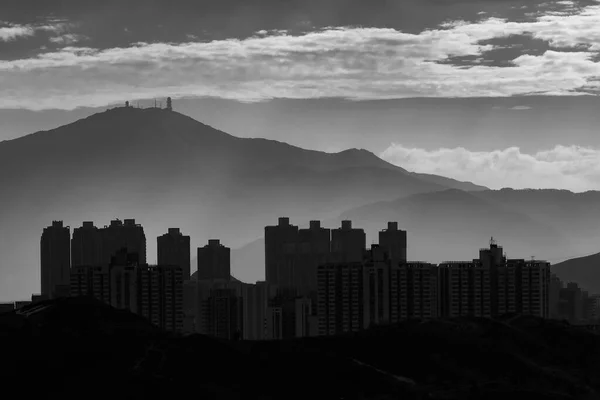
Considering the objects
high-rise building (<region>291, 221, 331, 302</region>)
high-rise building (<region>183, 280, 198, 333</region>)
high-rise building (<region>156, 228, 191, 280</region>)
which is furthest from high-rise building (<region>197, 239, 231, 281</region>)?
high-rise building (<region>183, 280, 198, 333</region>)

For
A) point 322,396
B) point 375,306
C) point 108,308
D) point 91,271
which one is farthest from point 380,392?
point 91,271

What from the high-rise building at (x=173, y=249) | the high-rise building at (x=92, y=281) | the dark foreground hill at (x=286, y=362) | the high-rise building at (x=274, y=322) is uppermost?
the high-rise building at (x=173, y=249)

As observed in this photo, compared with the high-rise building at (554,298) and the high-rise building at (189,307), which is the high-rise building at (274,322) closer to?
the high-rise building at (189,307)

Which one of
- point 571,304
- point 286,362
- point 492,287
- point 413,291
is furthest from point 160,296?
point 571,304

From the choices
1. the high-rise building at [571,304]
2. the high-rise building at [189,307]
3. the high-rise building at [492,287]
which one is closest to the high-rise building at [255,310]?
the high-rise building at [189,307]

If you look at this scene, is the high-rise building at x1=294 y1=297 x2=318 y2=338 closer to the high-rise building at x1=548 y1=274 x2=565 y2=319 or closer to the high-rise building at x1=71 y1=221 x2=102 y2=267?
the high-rise building at x1=548 y1=274 x2=565 y2=319

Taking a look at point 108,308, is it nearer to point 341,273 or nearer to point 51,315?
point 51,315
